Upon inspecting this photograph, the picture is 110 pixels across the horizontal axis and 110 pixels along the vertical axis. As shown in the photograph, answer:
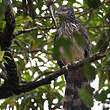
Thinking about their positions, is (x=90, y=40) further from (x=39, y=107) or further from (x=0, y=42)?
(x=0, y=42)

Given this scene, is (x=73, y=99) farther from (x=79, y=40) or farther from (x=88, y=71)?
(x=79, y=40)

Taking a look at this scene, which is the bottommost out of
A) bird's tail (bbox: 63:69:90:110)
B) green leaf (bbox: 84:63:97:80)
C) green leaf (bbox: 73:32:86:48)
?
bird's tail (bbox: 63:69:90:110)

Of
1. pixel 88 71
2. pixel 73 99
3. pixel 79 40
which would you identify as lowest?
pixel 73 99

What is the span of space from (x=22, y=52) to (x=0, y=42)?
0.51 m

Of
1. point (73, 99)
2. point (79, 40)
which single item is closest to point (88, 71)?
point (79, 40)

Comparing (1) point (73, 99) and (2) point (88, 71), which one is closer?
(2) point (88, 71)

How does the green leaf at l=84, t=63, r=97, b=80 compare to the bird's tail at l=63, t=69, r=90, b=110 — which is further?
the bird's tail at l=63, t=69, r=90, b=110

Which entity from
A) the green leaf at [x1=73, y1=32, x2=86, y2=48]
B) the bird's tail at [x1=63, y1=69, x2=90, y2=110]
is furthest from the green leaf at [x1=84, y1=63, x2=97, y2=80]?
the bird's tail at [x1=63, y1=69, x2=90, y2=110]

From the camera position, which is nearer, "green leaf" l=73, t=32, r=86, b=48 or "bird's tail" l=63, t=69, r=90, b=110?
"green leaf" l=73, t=32, r=86, b=48

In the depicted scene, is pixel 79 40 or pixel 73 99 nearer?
pixel 79 40

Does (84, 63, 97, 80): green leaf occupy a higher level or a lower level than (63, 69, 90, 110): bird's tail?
higher

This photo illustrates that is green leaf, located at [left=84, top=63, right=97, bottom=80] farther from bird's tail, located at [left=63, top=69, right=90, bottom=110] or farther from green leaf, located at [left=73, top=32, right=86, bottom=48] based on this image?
bird's tail, located at [left=63, top=69, right=90, bottom=110]

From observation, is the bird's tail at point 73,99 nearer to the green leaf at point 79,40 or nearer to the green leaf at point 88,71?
the green leaf at point 88,71

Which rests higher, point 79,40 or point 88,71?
point 79,40
